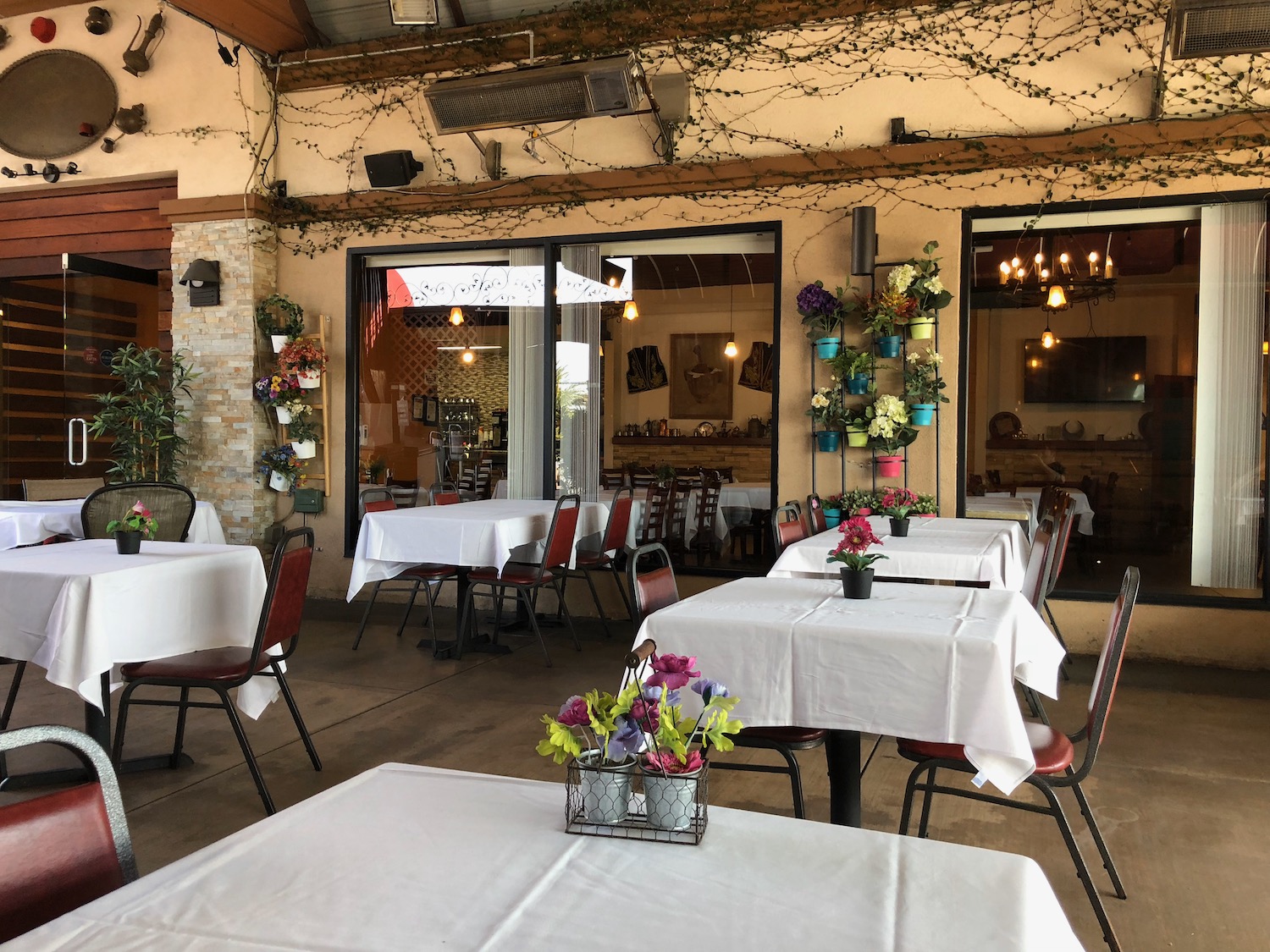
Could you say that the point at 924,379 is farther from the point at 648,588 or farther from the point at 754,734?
the point at 754,734

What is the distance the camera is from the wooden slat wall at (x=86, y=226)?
28.4ft

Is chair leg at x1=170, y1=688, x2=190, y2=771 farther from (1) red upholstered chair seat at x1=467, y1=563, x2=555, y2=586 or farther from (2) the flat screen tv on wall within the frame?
(2) the flat screen tv on wall

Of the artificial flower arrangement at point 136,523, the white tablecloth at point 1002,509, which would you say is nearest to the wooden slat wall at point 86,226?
the artificial flower arrangement at point 136,523

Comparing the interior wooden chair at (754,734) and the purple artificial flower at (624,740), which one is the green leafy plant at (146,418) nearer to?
the interior wooden chair at (754,734)

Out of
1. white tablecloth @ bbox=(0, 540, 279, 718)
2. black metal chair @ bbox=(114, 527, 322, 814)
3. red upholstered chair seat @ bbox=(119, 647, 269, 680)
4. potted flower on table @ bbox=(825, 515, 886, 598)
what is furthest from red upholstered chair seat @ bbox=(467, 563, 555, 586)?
potted flower on table @ bbox=(825, 515, 886, 598)

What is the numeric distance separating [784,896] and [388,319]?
7437 millimetres

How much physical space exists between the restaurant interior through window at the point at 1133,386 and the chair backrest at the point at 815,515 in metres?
1.00

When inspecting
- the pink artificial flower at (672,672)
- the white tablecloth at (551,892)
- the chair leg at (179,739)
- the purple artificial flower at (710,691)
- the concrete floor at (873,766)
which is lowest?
the concrete floor at (873,766)

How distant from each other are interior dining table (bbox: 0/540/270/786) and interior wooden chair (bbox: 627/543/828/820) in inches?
63.3

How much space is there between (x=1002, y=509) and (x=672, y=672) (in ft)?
19.7

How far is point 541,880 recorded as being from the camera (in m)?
1.21

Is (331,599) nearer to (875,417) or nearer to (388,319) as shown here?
(388,319)

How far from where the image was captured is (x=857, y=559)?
3.06 meters

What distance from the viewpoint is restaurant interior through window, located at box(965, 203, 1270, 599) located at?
236 inches
